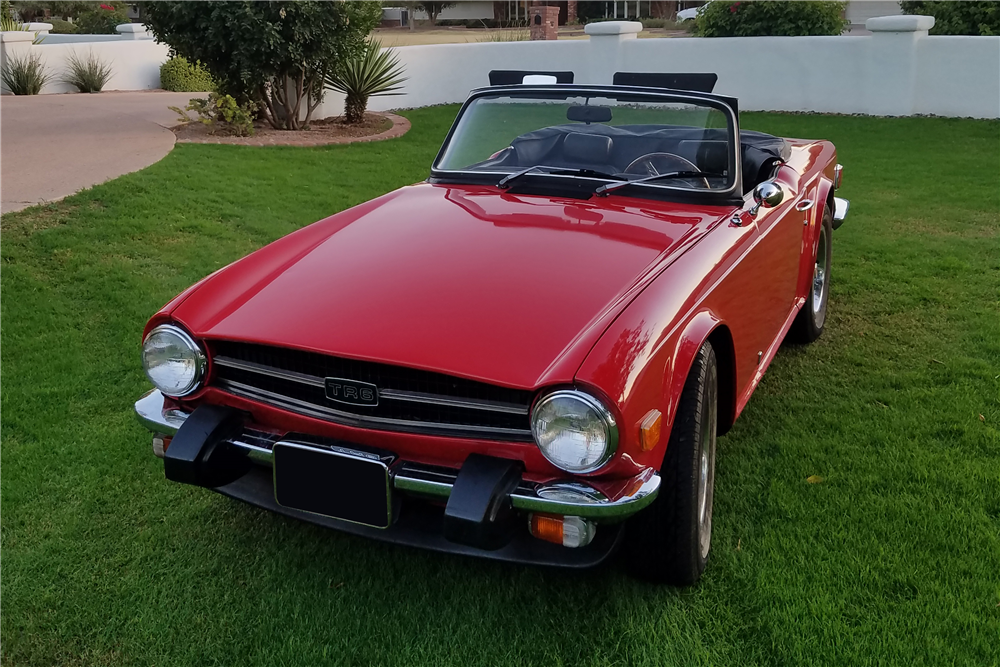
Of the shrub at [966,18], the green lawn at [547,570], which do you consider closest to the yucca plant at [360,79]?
the green lawn at [547,570]

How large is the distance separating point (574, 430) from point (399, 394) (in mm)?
536

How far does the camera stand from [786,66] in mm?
13766

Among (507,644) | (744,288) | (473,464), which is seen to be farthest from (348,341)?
(744,288)

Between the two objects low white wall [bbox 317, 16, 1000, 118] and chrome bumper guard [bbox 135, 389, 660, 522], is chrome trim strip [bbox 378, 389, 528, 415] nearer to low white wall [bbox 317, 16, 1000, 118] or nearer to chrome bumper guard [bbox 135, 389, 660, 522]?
chrome bumper guard [bbox 135, 389, 660, 522]

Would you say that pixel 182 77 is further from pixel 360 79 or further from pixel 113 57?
pixel 360 79

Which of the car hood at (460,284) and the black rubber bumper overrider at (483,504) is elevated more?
the car hood at (460,284)

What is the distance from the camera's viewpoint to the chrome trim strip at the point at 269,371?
8.44 feet

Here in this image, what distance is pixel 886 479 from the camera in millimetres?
3346

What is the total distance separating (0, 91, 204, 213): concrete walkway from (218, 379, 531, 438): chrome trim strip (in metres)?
4.72

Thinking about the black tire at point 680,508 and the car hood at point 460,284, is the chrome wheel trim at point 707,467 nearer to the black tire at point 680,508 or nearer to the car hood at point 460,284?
the black tire at point 680,508

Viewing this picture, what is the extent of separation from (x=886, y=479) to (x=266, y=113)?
31.7ft

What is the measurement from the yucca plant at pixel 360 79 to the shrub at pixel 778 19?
7026 millimetres

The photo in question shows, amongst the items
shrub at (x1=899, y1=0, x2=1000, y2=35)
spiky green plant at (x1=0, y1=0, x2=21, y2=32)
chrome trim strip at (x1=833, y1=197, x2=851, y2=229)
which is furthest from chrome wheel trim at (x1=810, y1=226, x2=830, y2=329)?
spiky green plant at (x1=0, y1=0, x2=21, y2=32)

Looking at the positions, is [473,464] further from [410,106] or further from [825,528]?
[410,106]
